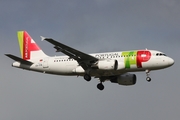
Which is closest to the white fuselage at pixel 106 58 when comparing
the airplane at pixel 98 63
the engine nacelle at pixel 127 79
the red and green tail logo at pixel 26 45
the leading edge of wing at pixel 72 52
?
the airplane at pixel 98 63

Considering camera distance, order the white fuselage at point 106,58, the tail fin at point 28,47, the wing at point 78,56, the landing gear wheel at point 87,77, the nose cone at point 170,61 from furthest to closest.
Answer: the tail fin at point 28,47 < the landing gear wheel at point 87,77 < the nose cone at point 170,61 < the white fuselage at point 106,58 < the wing at point 78,56

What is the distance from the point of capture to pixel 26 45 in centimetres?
8138

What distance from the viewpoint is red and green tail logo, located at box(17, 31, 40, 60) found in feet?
263

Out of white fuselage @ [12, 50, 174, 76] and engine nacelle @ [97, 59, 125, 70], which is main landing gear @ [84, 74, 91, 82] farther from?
engine nacelle @ [97, 59, 125, 70]

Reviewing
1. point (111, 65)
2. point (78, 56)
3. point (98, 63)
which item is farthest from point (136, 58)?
point (78, 56)

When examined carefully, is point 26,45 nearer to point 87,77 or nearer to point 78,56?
point 78,56

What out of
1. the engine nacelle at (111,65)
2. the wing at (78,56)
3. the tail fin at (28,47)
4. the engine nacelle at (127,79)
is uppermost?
the tail fin at (28,47)

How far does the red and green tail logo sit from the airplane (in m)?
0.44

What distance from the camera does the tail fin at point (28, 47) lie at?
3123 inches

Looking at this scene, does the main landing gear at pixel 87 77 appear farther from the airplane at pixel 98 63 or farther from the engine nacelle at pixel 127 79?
the engine nacelle at pixel 127 79

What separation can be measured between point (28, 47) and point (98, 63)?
43.4 ft

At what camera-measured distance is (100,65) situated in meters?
71.5

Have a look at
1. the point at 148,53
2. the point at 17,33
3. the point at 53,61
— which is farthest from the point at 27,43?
the point at 148,53

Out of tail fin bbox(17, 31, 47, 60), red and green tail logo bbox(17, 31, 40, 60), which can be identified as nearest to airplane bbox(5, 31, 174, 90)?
tail fin bbox(17, 31, 47, 60)
